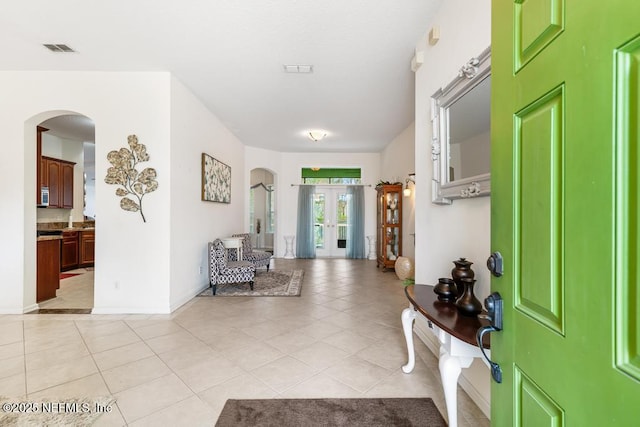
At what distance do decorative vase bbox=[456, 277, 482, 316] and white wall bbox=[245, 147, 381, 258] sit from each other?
6.52 metres

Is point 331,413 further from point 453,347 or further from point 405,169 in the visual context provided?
point 405,169

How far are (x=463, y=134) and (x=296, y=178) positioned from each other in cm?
649

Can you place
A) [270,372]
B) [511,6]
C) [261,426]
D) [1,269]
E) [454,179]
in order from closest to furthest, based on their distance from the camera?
1. [511,6]
2. [261,426]
3. [454,179]
4. [270,372]
5. [1,269]

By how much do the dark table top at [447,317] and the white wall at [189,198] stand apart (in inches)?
120

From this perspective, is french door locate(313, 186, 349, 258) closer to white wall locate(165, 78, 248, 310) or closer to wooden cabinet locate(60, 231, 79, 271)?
white wall locate(165, 78, 248, 310)

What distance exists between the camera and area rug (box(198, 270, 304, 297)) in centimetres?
445

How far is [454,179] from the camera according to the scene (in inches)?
82.7

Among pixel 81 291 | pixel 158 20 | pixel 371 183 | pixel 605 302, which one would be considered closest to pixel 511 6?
pixel 605 302

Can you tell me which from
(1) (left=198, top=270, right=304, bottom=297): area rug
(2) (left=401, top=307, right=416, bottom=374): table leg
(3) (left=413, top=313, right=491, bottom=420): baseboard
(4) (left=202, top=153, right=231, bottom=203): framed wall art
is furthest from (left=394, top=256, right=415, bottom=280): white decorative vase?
(4) (left=202, top=153, right=231, bottom=203): framed wall art

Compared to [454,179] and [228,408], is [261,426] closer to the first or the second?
[228,408]

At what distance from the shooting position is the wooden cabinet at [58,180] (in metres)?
6.00

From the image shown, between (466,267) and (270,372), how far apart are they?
5.47ft

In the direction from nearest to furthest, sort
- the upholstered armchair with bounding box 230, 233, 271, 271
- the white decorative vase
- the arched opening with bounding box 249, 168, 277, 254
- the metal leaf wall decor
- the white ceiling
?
the white ceiling
the metal leaf wall decor
the white decorative vase
the upholstered armchair with bounding box 230, 233, 271, 271
the arched opening with bounding box 249, 168, 277, 254

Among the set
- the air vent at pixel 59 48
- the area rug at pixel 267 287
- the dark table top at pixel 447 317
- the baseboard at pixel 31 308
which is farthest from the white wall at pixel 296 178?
the dark table top at pixel 447 317
